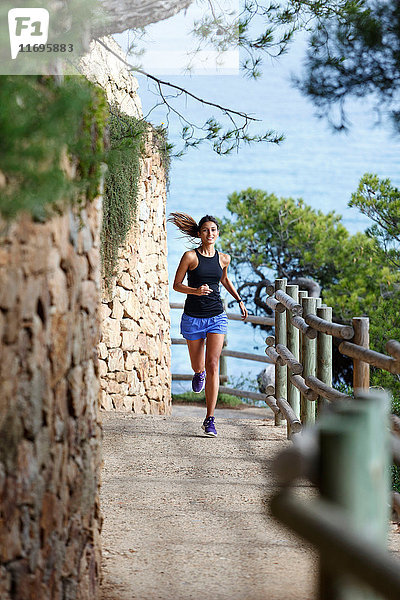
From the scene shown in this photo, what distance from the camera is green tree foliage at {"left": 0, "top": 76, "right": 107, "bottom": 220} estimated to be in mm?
1713

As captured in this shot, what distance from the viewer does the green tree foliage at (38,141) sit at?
1.71 m

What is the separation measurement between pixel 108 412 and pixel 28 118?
4579mm

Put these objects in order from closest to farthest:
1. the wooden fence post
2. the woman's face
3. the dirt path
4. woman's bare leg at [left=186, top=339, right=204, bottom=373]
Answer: the wooden fence post → the dirt path → the woman's face → woman's bare leg at [left=186, top=339, right=204, bottom=373]

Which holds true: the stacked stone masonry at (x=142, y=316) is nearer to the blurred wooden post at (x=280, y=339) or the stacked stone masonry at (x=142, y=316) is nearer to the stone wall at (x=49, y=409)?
the blurred wooden post at (x=280, y=339)

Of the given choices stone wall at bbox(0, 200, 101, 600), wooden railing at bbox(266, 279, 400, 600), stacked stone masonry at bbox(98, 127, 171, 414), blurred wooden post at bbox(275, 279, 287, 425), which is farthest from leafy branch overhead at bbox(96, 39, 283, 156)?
wooden railing at bbox(266, 279, 400, 600)

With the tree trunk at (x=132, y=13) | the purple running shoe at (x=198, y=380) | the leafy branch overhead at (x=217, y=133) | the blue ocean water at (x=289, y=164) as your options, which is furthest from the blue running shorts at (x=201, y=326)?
the blue ocean water at (x=289, y=164)

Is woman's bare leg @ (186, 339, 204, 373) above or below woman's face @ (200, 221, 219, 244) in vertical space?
below

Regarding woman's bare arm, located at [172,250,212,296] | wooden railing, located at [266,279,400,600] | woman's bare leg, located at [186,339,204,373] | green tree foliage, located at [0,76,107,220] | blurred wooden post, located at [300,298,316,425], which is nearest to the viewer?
wooden railing, located at [266,279,400,600]

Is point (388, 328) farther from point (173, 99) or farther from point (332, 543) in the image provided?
point (332, 543)

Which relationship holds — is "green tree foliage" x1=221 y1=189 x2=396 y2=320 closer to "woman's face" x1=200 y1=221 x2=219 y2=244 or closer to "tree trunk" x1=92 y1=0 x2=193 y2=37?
"woman's face" x1=200 y1=221 x2=219 y2=244

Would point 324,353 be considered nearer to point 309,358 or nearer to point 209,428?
point 309,358

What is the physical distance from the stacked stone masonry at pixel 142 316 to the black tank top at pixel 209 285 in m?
1.59

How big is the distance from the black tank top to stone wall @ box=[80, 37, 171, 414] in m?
1.61

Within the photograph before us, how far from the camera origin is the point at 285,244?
1173cm
